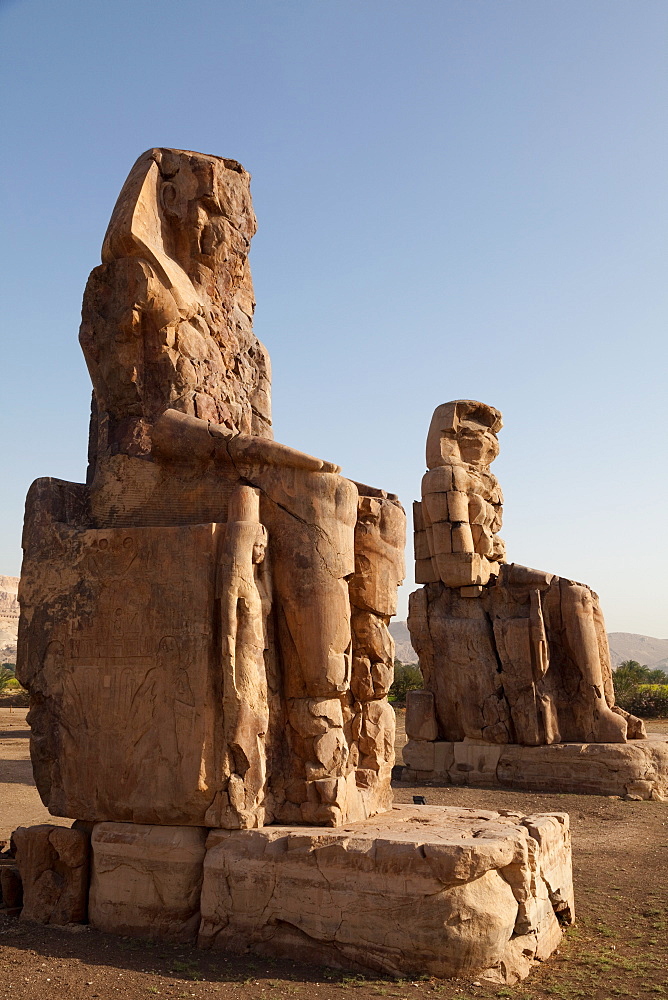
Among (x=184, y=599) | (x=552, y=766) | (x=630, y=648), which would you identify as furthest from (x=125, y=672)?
(x=630, y=648)

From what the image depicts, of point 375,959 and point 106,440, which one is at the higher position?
point 106,440

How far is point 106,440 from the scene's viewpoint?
523 centimetres

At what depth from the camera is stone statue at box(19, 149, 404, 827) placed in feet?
14.2

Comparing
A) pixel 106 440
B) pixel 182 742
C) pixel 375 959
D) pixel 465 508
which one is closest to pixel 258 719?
pixel 182 742

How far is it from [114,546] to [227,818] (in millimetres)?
1519

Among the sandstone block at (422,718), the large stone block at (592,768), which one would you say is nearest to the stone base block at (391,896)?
the large stone block at (592,768)

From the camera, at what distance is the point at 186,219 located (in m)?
5.49

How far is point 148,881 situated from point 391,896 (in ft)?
4.17

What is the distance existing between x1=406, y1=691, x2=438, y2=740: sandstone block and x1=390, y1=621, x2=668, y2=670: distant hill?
8197 centimetres

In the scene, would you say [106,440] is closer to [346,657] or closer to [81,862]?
[346,657]

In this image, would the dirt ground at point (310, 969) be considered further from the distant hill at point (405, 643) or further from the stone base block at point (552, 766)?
the distant hill at point (405, 643)

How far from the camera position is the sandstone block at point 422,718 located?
979 cm

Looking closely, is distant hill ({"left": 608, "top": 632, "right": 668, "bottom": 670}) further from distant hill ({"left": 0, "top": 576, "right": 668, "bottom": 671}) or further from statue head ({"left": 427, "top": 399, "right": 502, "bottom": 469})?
statue head ({"left": 427, "top": 399, "right": 502, "bottom": 469})

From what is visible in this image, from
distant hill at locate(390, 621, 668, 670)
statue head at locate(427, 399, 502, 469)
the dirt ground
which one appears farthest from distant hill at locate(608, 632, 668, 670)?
the dirt ground
